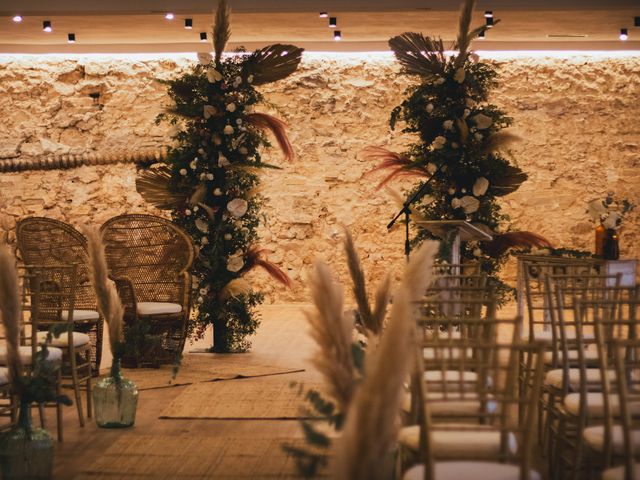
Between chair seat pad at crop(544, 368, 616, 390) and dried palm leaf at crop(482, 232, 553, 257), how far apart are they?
279cm

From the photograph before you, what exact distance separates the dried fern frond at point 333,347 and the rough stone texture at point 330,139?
8540 millimetres

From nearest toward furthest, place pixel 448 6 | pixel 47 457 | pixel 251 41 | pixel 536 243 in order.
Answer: pixel 47 457, pixel 536 243, pixel 448 6, pixel 251 41

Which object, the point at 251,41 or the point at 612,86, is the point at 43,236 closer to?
the point at 251,41

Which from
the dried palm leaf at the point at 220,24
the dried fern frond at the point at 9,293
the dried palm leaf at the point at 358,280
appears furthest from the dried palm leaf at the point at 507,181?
the dried fern frond at the point at 9,293

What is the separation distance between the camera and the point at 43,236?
21.8 feet

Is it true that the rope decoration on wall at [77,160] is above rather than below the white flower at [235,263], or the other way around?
above

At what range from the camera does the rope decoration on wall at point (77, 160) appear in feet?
34.7

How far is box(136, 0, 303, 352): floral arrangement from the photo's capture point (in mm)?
7000

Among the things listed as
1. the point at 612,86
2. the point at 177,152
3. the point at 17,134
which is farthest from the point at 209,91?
the point at 612,86

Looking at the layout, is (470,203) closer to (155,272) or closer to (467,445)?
(155,272)

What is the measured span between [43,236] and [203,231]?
1.17 m

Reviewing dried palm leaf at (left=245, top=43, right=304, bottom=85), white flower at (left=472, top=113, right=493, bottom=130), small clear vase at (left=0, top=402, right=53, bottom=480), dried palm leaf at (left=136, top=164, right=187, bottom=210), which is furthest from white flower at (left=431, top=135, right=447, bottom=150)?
small clear vase at (left=0, top=402, right=53, bottom=480)

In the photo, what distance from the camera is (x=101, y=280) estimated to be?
3965 mm

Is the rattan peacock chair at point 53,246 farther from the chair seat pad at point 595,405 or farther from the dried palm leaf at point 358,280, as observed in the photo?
the chair seat pad at point 595,405
